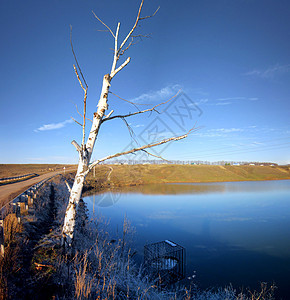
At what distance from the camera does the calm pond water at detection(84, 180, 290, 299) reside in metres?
11.4

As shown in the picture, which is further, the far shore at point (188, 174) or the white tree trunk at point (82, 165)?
the far shore at point (188, 174)

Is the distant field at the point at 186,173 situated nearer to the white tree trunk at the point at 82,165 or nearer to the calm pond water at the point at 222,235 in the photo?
the calm pond water at the point at 222,235

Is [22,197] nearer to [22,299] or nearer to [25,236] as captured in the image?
[25,236]

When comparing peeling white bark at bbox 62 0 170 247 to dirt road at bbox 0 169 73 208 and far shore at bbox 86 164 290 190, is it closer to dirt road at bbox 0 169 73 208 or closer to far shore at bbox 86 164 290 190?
dirt road at bbox 0 169 73 208

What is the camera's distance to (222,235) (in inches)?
730

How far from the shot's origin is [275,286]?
32.4 ft

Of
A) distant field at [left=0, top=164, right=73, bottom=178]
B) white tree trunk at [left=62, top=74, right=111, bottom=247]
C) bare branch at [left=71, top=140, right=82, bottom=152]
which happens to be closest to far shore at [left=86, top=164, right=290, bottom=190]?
distant field at [left=0, top=164, right=73, bottom=178]

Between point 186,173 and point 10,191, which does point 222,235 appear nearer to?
point 10,191

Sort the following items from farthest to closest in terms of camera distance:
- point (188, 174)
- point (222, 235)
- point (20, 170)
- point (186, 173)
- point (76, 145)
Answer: point (186, 173) → point (188, 174) → point (20, 170) → point (222, 235) → point (76, 145)

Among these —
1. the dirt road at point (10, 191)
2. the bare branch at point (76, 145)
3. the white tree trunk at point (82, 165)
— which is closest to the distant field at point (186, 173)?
the dirt road at point (10, 191)

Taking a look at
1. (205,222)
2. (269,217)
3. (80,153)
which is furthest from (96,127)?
(269,217)

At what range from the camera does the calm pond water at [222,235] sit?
11359 mm

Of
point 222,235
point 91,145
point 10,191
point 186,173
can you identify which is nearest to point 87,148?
point 91,145

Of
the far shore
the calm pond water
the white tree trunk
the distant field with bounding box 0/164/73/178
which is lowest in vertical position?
the calm pond water
